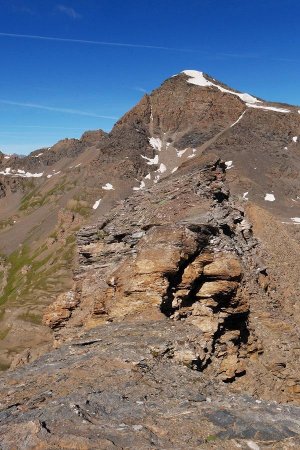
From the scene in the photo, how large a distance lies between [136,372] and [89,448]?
493 cm

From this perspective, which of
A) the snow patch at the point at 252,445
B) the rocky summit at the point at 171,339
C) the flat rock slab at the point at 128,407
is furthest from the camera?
the rocky summit at the point at 171,339

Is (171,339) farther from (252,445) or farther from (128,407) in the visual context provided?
(252,445)

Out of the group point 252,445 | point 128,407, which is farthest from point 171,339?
point 252,445

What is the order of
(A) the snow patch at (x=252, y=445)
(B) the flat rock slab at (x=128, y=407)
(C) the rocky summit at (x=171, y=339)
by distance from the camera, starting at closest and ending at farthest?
1. (A) the snow patch at (x=252, y=445)
2. (B) the flat rock slab at (x=128, y=407)
3. (C) the rocky summit at (x=171, y=339)

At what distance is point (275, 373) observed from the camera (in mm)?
24906

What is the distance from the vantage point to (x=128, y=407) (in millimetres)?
12414

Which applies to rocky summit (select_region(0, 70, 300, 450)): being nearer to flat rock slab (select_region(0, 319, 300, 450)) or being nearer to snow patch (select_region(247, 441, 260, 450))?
flat rock slab (select_region(0, 319, 300, 450))

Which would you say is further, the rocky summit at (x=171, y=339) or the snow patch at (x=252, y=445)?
the rocky summit at (x=171, y=339)

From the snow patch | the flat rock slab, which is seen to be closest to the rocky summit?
the flat rock slab

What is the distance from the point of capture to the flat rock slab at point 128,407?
10.7 meters

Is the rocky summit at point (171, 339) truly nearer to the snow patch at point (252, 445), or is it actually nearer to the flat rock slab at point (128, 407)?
the flat rock slab at point (128, 407)

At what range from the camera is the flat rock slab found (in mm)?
10680

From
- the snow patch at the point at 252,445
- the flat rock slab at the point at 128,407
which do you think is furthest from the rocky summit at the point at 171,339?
the snow patch at the point at 252,445

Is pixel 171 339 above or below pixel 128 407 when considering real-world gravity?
above
